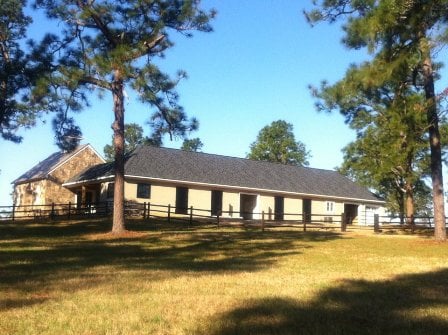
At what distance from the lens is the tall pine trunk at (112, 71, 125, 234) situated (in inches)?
854

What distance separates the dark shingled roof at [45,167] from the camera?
43031 mm

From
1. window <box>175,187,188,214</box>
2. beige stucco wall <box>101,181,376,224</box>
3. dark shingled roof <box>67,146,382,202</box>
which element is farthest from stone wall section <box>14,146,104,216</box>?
window <box>175,187,188,214</box>

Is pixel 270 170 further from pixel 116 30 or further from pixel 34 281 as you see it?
pixel 34 281

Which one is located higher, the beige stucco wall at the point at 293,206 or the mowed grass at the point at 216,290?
the beige stucco wall at the point at 293,206

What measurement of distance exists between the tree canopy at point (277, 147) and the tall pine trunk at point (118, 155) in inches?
2080

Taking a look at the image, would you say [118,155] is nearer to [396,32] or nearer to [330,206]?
[396,32]

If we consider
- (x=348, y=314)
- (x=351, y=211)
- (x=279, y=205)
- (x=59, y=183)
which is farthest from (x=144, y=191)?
(x=348, y=314)

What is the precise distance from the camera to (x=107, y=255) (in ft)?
48.9

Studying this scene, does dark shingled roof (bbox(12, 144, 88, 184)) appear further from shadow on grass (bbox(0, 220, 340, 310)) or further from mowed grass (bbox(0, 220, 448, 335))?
mowed grass (bbox(0, 220, 448, 335))

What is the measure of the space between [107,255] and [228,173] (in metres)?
25.6

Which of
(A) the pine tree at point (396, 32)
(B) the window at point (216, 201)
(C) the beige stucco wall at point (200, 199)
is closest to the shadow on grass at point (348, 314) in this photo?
(A) the pine tree at point (396, 32)

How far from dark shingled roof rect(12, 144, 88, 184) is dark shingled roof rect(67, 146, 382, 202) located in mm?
2913

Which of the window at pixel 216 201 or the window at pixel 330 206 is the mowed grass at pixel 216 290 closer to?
the window at pixel 216 201

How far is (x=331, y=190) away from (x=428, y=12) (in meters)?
28.5
